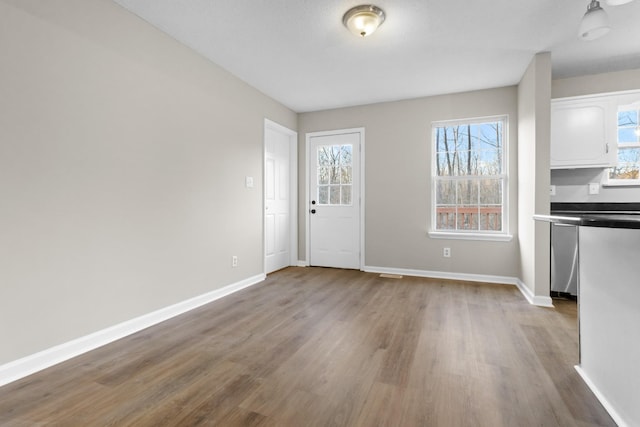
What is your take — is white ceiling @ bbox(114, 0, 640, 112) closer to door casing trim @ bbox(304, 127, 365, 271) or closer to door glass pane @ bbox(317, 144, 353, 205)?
door casing trim @ bbox(304, 127, 365, 271)

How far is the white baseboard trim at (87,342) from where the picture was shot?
1740 millimetres

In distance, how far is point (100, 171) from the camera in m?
2.17

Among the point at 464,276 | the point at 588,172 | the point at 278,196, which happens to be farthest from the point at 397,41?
the point at 464,276

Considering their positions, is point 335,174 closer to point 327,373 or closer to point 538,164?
point 538,164

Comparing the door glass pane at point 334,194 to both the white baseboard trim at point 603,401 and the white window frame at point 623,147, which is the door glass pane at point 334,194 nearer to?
the white window frame at point 623,147

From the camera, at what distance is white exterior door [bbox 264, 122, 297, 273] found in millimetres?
4359

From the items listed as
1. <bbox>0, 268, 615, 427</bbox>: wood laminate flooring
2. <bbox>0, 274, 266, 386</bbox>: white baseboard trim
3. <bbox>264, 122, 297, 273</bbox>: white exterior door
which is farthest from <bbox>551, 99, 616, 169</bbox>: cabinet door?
<bbox>0, 274, 266, 386</bbox>: white baseboard trim

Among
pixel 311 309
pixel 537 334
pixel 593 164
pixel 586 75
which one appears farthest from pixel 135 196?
pixel 586 75

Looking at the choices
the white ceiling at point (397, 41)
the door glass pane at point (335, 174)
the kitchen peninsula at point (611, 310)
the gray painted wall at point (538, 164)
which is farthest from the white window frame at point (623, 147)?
the door glass pane at point (335, 174)

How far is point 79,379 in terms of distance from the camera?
5.75ft

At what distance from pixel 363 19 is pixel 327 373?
2.53 meters

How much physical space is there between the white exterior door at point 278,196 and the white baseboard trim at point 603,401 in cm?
339

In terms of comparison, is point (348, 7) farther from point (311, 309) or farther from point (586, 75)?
point (586, 75)

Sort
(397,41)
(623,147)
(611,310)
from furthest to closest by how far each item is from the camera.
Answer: (623,147) < (397,41) < (611,310)
